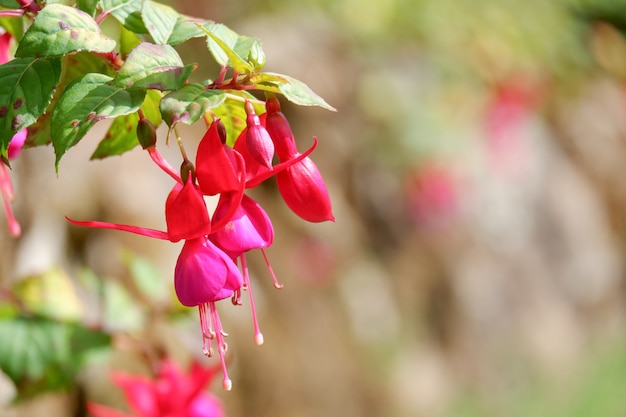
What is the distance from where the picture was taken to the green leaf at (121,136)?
1.66 ft

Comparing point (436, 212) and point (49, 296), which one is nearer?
point (49, 296)

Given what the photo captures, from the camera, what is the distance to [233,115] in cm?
46

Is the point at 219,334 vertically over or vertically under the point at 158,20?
under

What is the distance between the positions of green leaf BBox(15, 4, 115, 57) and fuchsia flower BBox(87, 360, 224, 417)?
343 mm

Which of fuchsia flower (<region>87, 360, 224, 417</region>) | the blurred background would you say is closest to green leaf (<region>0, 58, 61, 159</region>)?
fuchsia flower (<region>87, 360, 224, 417</region>)

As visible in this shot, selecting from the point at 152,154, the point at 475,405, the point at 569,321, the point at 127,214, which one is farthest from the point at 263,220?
the point at 569,321

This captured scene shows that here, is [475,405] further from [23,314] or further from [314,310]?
[23,314]

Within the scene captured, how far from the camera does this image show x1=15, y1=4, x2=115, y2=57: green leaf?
367 millimetres

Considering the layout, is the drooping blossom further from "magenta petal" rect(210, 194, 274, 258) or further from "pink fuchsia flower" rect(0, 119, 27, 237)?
"pink fuchsia flower" rect(0, 119, 27, 237)

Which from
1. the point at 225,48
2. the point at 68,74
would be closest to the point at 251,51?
the point at 225,48

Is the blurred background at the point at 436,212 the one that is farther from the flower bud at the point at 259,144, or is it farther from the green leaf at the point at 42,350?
the flower bud at the point at 259,144

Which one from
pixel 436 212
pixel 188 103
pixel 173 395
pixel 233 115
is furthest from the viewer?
pixel 436 212

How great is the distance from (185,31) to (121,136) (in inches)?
4.1

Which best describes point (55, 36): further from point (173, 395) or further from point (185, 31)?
point (173, 395)
